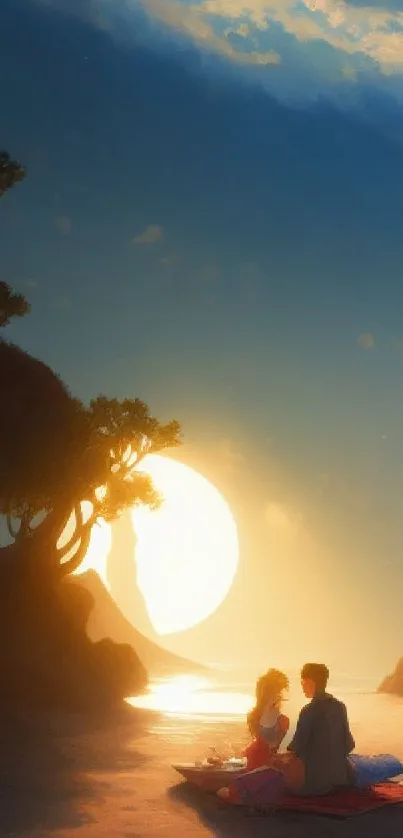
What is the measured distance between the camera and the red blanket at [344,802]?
1109 centimetres

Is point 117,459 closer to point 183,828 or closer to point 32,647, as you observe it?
point 32,647

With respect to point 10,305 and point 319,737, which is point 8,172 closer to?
point 10,305

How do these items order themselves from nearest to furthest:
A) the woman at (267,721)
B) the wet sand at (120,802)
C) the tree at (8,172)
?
the wet sand at (120,802)
the woman at (267,721)
the tree at (8,172)

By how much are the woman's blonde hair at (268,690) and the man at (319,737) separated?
624 mm

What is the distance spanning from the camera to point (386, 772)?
40.5 ft

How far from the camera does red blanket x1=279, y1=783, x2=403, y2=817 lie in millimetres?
11086

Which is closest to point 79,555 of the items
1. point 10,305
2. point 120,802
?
point 10,305

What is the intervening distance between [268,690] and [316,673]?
3.41ft

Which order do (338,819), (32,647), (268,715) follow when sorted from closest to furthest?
(338,819) < (268,715) < (32,647)

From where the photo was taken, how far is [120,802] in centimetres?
1215

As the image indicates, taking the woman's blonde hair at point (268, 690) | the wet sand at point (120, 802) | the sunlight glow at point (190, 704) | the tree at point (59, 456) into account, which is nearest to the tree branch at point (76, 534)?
the tree at point (59, 456)

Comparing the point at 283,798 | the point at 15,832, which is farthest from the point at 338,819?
the point at 15,832

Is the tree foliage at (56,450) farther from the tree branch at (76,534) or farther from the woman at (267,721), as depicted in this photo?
the woman at (267,721)

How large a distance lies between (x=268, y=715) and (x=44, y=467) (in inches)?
1035
